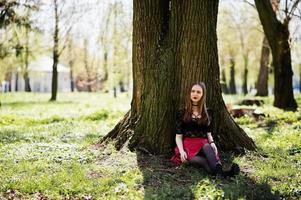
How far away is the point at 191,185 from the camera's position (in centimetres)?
759

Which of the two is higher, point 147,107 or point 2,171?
point 147,107

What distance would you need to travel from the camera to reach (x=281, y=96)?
20688 millimetres

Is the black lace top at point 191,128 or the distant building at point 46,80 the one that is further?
the distant building at point 46,80

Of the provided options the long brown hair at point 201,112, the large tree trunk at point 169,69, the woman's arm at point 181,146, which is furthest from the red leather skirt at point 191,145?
the large tree trunk at point 169,69

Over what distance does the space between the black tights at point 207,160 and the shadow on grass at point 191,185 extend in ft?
0.34

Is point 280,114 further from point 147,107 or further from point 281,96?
point 147,107

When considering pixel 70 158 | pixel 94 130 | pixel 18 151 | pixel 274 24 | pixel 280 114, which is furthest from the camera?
pixel 274 24

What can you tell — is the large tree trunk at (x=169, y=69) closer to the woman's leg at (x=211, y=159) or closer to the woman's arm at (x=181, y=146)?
the woman's arm at (x=181, y=146)

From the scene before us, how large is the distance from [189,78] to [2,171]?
396cm

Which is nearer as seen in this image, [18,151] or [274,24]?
[18,151]

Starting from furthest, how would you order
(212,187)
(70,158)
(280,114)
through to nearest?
(280,114), (70,158), (212,187)

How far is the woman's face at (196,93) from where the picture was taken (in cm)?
867

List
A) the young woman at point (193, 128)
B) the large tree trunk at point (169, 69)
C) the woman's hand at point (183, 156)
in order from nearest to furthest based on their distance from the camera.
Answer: the woman's hand at point (183, 156), the young woman at point (193, 128), the large tree trunk at point (169, 69)

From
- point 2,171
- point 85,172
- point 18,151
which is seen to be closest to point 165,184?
point 85,172
